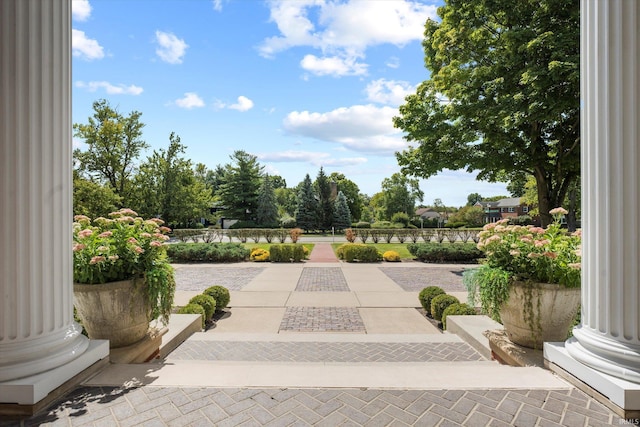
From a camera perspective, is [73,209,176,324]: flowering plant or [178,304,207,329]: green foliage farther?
[178,304,207,329]: green foliage

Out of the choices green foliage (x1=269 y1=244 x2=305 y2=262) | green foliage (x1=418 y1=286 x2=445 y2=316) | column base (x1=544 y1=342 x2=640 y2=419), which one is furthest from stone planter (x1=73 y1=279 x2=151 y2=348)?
green foliage (x1=269 y1=244 x2=305 y2=262)

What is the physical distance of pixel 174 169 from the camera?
34.0 meters

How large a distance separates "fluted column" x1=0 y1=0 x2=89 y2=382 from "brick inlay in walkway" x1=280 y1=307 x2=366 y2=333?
158 inches

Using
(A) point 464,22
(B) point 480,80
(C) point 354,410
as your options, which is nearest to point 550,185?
(B) point 480,80

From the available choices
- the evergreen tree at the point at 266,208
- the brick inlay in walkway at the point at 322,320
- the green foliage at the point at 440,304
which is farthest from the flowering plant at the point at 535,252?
the evergreen tree at the point at 266,208

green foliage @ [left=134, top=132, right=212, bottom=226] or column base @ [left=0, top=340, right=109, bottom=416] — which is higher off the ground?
green foliage @ [left=134, top=132, right=212, bottom=226]

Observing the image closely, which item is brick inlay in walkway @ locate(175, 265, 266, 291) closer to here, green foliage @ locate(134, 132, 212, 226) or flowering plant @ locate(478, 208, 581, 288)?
flowering plant @ locate(478, 208, 581, 288)

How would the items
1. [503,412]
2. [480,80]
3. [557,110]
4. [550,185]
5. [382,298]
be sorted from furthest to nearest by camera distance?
[550,185] → [480,80] → [557,110] → [382,298] → [503,412]

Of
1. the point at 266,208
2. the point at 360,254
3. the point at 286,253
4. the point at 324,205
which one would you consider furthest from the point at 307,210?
the point at 360,254

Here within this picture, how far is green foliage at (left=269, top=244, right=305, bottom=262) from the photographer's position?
51.7 feet

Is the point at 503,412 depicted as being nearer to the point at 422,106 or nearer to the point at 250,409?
the point at 250,409

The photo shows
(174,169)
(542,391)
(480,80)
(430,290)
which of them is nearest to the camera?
(542,391)

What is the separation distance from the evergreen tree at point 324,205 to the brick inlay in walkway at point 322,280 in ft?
85.3

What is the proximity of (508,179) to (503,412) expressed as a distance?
19.1 metres
